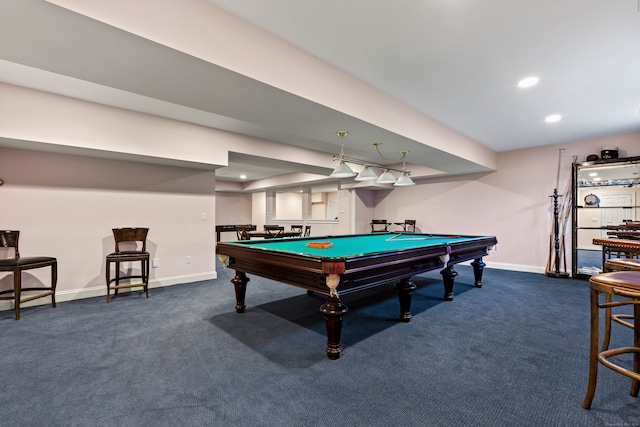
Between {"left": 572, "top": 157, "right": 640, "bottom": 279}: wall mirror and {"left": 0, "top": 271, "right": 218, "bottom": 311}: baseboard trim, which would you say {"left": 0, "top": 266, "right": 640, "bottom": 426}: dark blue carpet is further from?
{"left": 572, "top": 157, "right": 640, "bottom": 279}: wall mirror

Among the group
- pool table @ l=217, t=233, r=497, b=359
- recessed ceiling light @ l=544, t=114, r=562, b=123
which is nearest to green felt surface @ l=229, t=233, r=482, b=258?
pool table @ l=217, t=233, r=497, b=359

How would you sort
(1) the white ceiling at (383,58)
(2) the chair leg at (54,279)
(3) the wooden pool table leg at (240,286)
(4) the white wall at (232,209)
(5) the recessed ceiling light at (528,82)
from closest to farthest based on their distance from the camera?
(1) the white ceiling at (383,58), (5) the recessed ceiling light at (528,82), (3) the wooden pool table leg at (240,286), (2) the chair leg at (54,279), (4) the white wall at (232,209)

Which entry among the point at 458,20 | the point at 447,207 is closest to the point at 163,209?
the point at 458,20

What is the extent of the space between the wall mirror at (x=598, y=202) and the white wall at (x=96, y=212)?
6.64 metres

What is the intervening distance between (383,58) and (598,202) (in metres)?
5.30

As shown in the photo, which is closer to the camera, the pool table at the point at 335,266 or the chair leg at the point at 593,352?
the chair leg at the point at 593,352

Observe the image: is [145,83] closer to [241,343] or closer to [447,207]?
[241,343]

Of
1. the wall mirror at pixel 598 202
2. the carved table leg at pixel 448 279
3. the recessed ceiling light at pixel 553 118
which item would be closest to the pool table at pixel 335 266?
the carved table leg at pixel 448 279

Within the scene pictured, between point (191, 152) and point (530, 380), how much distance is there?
453cm

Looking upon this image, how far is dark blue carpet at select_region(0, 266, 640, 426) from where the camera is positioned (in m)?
1.52

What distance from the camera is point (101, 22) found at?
147 cm

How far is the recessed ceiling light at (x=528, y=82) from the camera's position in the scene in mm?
2777

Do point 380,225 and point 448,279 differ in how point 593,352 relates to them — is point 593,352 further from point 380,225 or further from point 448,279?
point 380,225

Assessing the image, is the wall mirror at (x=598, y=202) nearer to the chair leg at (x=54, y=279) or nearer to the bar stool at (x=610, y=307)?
the bar stool at (x=610, y=307)
